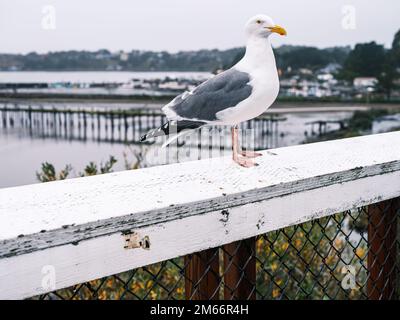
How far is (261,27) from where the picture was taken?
1.69 meters

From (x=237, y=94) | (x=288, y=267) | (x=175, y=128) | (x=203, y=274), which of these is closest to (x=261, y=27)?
(x=237, y=94)

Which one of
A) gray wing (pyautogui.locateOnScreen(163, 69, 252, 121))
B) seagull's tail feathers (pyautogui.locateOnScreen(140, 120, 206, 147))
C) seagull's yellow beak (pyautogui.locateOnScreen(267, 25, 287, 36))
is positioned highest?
seagull's yellow beak (pyautogui.locateOnScreen(267, 25, 287, 36))

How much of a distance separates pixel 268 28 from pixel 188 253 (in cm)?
92

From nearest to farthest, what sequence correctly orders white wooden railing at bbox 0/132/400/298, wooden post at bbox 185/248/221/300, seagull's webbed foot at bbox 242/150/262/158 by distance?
white wooden railing at bbox 0/132/400/298 → wooden post at bbox 185/248/221/300 → seagull's webbed foot at bbox 242/150/262/158

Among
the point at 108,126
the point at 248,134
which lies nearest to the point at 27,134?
the point at 108,126

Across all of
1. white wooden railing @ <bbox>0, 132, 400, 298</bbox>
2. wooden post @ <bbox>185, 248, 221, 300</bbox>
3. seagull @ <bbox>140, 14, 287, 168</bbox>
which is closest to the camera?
Answer: white wooden railing @ <bbox>0, 132, 400, 298</bbox>

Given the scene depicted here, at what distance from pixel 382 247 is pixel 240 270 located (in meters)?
0.58

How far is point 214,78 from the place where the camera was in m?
1.73

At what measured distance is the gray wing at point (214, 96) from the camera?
166cm

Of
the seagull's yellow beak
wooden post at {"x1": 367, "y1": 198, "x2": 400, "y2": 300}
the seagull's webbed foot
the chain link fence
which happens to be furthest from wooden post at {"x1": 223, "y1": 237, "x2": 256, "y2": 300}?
the seagull's yellow beak

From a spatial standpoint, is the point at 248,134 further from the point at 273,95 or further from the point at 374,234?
the point at 374,234

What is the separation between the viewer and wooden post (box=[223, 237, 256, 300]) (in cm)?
119

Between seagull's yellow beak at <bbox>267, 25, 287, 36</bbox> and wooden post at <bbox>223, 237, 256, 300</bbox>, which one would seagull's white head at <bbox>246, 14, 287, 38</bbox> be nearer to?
seagull's yellow beak at <bbox>267, 25, 287, 36</bbox>

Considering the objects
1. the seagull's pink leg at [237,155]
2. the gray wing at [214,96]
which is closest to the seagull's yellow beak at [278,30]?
the gray wing at [214,96]
